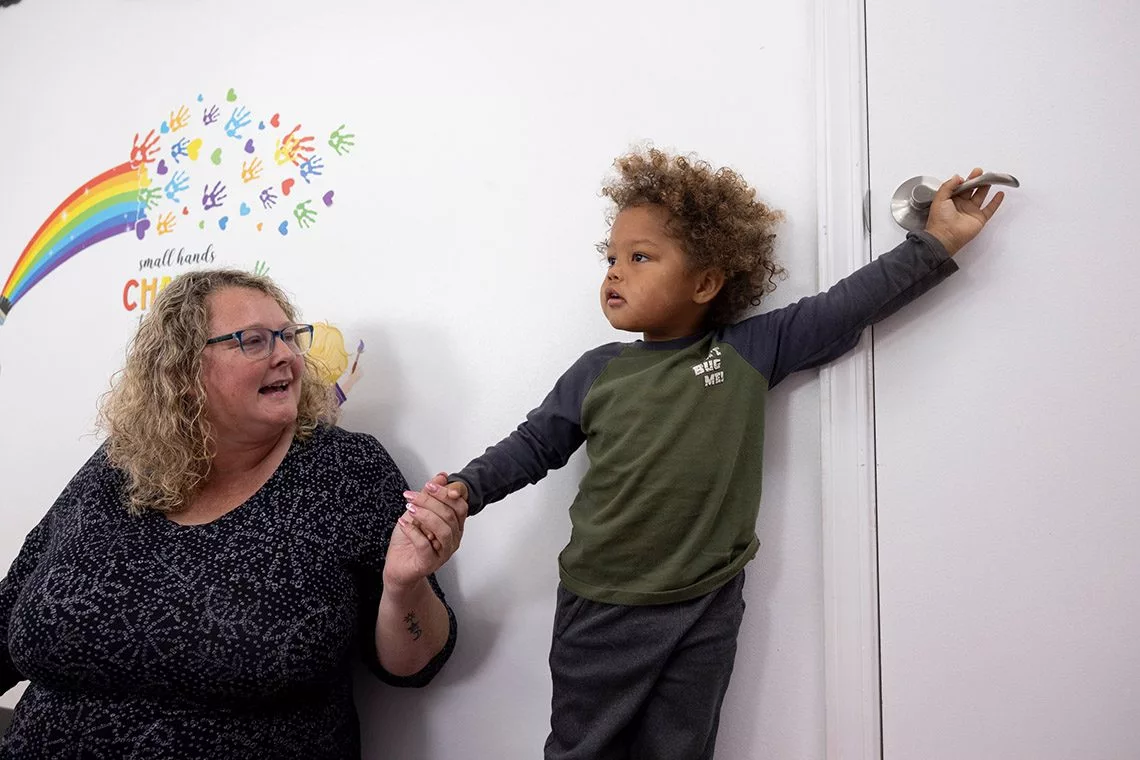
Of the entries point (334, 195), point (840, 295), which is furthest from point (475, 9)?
point (840, 295)

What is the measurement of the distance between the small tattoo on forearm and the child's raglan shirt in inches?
7.8

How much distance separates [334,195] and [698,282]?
2.54 feet

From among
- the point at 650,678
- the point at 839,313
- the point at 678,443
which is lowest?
the point at 650,678

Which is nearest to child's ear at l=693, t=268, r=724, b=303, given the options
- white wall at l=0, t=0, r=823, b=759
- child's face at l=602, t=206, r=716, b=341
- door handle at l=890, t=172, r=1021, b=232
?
child's face at l=602, t=206, r=716, b=341

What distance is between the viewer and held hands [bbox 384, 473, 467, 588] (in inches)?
32.9

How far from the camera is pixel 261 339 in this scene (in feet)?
3.50

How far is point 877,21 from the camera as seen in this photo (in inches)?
35.2

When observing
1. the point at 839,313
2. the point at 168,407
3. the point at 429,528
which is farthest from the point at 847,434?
the point at 168,407

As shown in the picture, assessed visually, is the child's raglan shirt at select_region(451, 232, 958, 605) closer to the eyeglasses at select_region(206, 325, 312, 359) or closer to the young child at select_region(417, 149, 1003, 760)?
the young child at select_region(417, 149, 1003, 760)

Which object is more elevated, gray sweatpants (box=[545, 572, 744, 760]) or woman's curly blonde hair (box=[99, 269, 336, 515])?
woman's curly blonde hair (box=[99, 269, 336, 515])

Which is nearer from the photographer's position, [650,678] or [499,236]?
[650,678]

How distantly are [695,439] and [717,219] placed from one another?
0.27 metres

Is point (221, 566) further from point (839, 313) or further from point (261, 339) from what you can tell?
point (839, 313)

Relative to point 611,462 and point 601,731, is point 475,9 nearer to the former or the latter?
point 611,462
